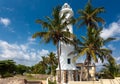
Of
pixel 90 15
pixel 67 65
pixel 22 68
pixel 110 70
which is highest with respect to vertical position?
pixel 90 15

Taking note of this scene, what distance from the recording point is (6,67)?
5091cm

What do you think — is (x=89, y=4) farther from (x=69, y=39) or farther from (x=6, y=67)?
(x=6, y=67)

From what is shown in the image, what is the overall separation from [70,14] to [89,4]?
3517mm

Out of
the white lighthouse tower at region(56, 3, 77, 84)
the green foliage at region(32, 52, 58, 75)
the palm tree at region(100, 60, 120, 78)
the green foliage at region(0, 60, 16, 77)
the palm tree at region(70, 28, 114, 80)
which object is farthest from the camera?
the green foliage at region(32, 52, 58, 75)

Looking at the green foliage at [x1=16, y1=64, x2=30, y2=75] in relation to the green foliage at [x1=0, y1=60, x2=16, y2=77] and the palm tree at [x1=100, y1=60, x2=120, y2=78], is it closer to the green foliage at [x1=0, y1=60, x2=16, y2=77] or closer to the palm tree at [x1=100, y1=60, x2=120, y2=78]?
the green foliage at [x1=0, y1=60, x2=16, y2=77]

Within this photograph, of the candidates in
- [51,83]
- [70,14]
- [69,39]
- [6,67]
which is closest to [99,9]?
[70,14]

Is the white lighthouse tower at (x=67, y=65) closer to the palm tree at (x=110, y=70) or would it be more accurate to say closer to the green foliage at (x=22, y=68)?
the palm tree at (x=110, y=70)

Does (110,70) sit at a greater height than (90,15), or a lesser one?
lesser

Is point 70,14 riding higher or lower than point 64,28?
higher

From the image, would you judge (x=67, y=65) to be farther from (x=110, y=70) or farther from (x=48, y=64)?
(x=48, y=64)

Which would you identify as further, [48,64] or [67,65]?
[48,64]

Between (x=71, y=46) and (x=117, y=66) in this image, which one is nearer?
(x=71, y=46)

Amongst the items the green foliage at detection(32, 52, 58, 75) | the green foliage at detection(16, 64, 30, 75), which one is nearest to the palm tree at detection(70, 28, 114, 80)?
the green foliage at detection(32, 52, 58, 75)

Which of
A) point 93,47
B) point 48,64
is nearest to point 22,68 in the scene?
point 48,64
